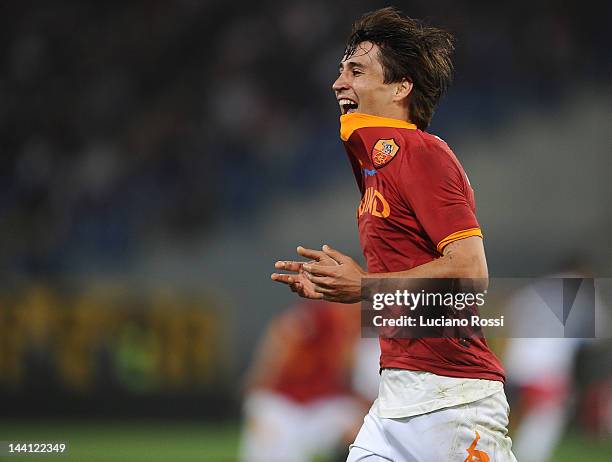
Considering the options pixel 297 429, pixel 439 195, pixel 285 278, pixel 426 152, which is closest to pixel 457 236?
pixel 439 195

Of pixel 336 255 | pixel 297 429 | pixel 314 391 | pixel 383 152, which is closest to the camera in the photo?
pixel 336 255

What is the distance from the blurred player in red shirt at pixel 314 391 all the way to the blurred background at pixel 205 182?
3.60ft

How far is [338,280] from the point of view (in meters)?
2.68

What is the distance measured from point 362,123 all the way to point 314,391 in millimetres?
4807

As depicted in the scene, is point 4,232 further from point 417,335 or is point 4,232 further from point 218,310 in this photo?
point 417,335

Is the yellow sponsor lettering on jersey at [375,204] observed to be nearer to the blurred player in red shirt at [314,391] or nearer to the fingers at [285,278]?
the fingers at [285,278]

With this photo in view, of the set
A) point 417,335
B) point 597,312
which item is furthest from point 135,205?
point 417,335

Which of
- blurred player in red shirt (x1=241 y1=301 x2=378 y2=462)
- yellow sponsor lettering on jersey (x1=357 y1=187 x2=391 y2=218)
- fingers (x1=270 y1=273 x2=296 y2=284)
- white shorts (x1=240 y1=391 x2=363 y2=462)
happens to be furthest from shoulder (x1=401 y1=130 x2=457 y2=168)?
white shorts (x1=240 y1=391 x2=363 y2=462)

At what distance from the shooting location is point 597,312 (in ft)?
29.0

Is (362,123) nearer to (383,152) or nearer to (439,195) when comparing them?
(383,152)

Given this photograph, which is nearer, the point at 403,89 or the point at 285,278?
the point at 285,278

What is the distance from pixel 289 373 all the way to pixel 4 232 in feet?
13.1

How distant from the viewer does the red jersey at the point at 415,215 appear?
266cm

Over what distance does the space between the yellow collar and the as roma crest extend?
0.14m
